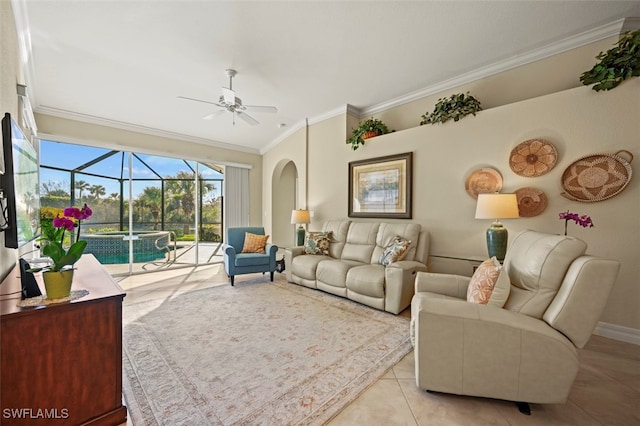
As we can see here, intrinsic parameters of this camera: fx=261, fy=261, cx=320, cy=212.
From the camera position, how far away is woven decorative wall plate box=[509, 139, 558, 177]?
2.76 meters

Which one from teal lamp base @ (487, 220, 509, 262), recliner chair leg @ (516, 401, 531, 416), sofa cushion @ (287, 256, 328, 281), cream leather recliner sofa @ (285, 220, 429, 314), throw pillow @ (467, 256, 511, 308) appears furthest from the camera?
sofa cushion @ (287, 256, 328, 281)

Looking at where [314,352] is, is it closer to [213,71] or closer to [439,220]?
[439,220]

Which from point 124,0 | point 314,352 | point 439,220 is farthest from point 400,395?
point 124,0

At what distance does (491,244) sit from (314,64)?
2.96m

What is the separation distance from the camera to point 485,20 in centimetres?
257

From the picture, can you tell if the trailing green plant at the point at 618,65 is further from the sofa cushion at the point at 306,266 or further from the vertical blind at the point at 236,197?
the vertical blind at the point at 236,197

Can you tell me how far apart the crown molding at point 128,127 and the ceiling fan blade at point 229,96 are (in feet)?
8.95

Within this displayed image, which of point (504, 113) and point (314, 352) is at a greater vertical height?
point (504, 113)

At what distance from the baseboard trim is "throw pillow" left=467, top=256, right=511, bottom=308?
1694mm

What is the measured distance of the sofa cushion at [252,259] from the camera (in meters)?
4.05

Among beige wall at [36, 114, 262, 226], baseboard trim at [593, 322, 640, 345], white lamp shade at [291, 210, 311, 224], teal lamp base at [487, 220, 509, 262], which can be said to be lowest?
baseboard trim at [593, 322, 640, 345]

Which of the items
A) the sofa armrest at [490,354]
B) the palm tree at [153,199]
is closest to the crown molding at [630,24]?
the sofa armrest at [490,354]

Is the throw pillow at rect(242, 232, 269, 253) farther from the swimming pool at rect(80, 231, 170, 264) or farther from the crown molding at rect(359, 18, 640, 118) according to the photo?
the crown molding at rect(359, 18, 640, 118)

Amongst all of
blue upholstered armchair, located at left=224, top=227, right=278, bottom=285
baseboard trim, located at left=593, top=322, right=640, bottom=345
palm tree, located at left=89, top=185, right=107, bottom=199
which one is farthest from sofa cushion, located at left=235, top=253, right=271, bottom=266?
baseboard trim, located at left=593, top=322, right=640, bottom=345
